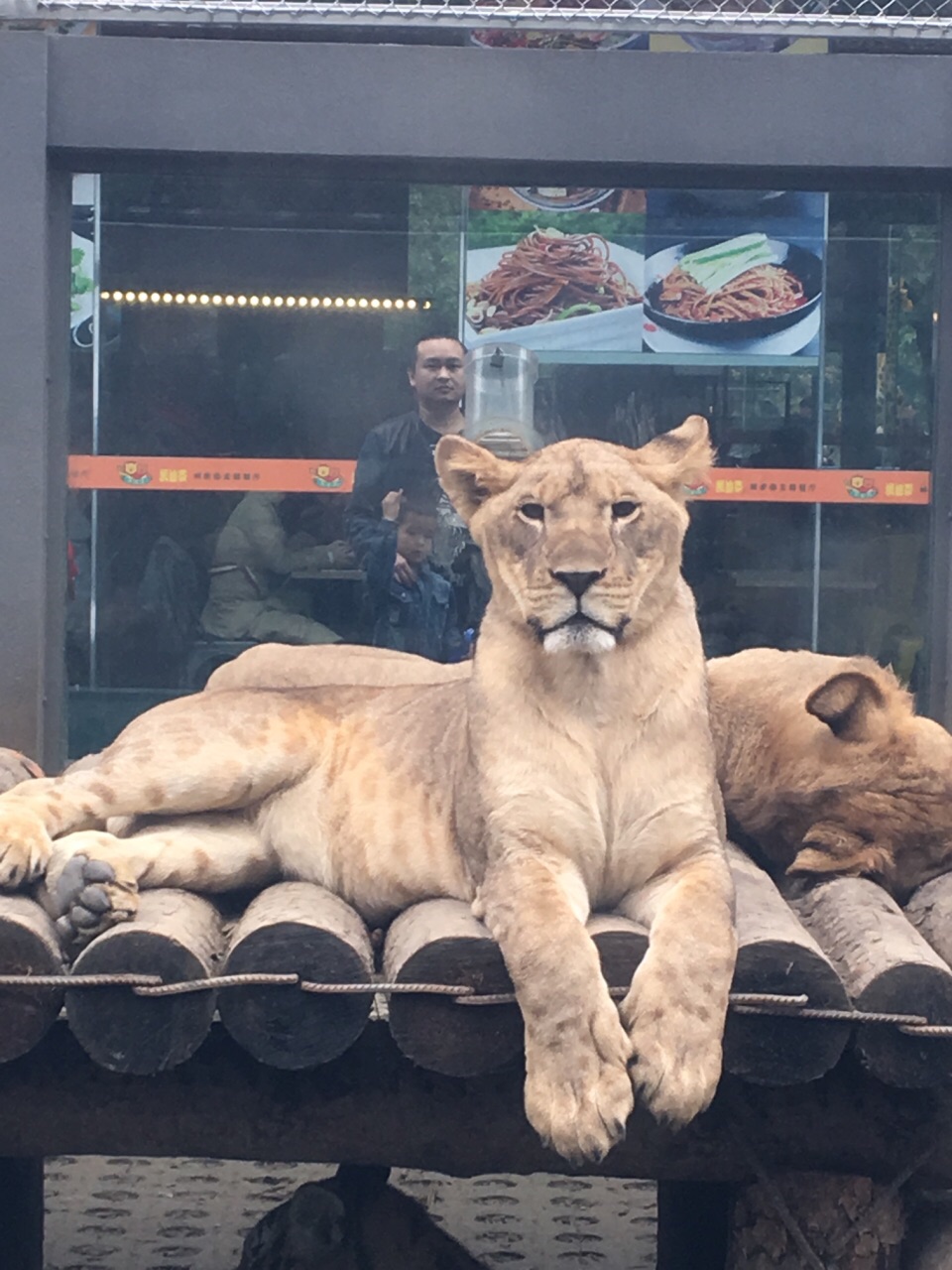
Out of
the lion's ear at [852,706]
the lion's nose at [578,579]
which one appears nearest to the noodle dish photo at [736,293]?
the lion's ear at [852,706]

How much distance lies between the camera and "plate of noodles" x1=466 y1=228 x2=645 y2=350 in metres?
5.52

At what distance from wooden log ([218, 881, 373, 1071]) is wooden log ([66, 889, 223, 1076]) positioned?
5 cm

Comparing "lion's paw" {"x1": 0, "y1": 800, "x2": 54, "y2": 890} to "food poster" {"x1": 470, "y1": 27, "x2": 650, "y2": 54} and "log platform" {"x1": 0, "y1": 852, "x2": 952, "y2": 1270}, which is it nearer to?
"log platform" {"x1": 0, "y1": 852, "x2": 952, "y2": 1270}

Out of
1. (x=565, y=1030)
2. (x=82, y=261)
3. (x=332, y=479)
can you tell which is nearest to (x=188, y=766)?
(x=565, y=1030)

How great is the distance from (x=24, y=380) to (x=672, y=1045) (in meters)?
3.30

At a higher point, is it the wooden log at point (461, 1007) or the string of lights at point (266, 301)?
the string of lights at point (266, 301)

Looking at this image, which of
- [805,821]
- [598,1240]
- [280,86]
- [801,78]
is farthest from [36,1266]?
[801,78]

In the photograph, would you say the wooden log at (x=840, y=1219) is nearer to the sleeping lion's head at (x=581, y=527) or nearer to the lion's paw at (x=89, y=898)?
the sleeping lion's head at (x=581, y=527)

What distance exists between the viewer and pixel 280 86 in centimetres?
507

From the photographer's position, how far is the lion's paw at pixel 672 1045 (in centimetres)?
247

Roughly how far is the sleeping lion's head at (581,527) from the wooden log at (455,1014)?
1.87 feet

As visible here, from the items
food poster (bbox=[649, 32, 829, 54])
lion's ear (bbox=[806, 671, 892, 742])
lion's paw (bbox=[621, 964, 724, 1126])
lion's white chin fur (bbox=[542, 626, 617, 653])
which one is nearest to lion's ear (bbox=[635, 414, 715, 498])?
lion's white chin fur (bbox=[542, 626, 617, 653])

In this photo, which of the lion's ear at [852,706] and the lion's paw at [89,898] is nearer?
the lion's paw at [89,898]

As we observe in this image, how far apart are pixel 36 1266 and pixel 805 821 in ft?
6.51
